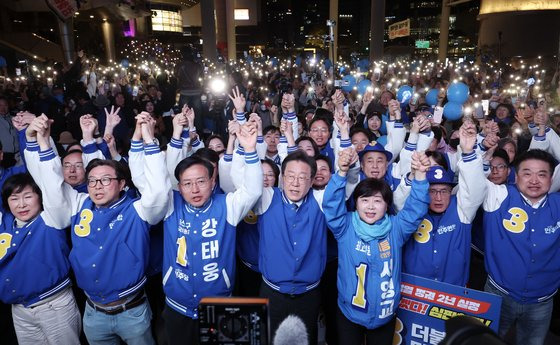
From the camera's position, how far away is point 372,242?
278 centimetres

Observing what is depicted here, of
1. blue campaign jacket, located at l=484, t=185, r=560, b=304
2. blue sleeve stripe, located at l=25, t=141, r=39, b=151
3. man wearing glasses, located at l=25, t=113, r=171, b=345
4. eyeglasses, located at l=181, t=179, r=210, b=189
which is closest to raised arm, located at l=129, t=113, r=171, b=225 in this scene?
man wearing glasses, located at l=25, t=113, r=171, b=345

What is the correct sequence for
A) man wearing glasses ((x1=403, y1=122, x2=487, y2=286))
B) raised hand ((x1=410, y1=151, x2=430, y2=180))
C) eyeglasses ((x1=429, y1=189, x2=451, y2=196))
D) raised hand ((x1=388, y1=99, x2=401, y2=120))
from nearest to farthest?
raised hand ((x1=410, y1=151, x2=430, y2=180)) < man wearing glasses ((x1=403, y1=122, x2=487, y2=286)) < eyeglasses ((x1=429, y1=189, x2=451, y2=196)) < raised hand ((x1=388, y1=99, x2=401, y2=120))

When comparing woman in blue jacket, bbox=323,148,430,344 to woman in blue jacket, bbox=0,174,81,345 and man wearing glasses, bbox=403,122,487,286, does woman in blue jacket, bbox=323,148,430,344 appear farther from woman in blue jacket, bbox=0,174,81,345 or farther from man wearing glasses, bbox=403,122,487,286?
woman in blue jacket, bbox=0,174,81,345

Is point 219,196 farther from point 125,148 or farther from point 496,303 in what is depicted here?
point 125,148

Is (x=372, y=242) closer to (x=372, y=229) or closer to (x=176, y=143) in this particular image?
(x=372, y=229)

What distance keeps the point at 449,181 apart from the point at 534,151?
2.33 ft

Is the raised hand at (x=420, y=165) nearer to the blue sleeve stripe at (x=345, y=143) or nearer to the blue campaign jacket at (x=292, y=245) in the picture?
the blue campaign jacket at (x=292, y=245)

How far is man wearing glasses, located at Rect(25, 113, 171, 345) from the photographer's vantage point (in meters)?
2.85

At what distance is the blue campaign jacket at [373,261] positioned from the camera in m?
2.75

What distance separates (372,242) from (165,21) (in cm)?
4522

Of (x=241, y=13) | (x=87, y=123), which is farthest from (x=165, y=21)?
(x=87, y=123)

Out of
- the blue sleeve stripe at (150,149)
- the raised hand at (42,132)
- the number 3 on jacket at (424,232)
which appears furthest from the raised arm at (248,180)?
the raised hand at (42,132)

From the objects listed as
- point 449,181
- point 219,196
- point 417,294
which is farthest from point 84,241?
point 449,181

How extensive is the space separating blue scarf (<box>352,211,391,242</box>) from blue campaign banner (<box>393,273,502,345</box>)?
51 centimetres
